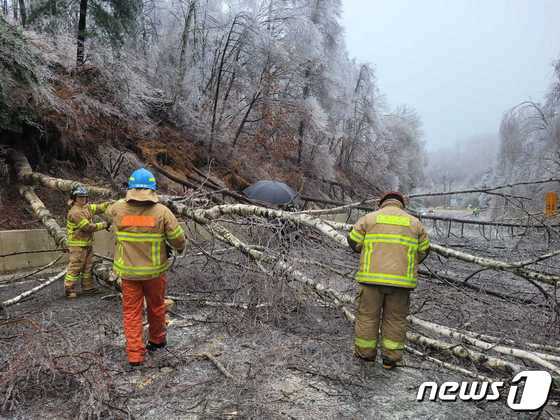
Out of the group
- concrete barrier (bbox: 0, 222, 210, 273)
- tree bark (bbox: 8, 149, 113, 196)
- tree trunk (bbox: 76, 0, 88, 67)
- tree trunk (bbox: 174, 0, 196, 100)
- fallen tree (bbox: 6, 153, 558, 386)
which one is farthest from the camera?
tree trunk (bbox: 174, 0, 196, 100)

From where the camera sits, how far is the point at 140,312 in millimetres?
3268

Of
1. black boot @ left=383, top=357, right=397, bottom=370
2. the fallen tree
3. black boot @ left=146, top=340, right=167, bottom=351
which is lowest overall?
black boot @ left=146, top=340, right=167, bottom=351

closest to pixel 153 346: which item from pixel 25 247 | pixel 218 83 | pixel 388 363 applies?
pixel 388 363

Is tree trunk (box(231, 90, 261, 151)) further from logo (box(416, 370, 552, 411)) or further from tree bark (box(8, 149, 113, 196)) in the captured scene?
logo (box(416, 370, 552, 411))

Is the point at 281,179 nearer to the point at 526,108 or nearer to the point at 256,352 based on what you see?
the point at 526,108

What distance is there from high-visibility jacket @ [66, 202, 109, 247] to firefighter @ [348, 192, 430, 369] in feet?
11.2

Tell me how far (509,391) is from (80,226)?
4782mm

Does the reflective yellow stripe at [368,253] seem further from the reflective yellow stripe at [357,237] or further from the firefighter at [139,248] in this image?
the firefighter at [139,248]

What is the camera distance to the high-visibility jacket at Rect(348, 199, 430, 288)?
3.16 metres

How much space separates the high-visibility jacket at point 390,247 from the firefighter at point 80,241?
332cm

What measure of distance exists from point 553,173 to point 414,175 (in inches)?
896

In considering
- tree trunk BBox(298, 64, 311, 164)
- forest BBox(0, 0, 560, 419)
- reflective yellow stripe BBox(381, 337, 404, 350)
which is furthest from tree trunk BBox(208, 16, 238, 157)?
reflective yellow stripe BBox(381, 337, 404, 350)

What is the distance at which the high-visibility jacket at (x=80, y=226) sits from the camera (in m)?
5.00

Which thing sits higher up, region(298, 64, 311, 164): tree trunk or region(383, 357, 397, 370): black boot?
region(298, 64, 311, 164): tree trunk
